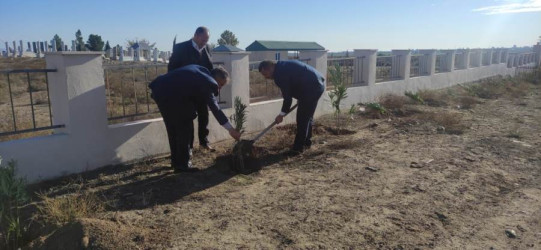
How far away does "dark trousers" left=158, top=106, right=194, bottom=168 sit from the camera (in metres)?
4.83

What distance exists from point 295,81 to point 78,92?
109 inches

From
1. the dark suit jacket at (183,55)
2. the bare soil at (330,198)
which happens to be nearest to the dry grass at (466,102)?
the bare soil at (330,198)

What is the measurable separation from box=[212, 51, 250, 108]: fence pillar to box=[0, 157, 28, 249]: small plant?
4.03 m

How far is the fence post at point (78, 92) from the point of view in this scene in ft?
16.0

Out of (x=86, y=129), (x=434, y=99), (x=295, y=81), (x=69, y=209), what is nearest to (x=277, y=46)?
(x=434, y=99)

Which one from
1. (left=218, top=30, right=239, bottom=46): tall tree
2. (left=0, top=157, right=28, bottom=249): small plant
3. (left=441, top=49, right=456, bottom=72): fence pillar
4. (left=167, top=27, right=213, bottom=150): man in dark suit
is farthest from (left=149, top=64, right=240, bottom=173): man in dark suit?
(left=218, top=30, right=239, bottom=46): tall tree

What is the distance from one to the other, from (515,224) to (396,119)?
5.23 meters

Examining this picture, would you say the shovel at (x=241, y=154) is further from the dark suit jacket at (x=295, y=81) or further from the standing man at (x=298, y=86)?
the dark suit jacket at (x=295, y=81)

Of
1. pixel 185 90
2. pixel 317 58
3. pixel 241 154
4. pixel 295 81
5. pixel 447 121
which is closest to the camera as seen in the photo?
pixel 185 90

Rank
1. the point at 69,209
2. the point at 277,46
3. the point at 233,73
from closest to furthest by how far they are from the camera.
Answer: the point at 69,209
the point at 233,73
the point at 277,46

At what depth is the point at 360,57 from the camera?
11109mm

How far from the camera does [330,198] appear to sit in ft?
14.5

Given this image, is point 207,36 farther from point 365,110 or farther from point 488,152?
point 365,110

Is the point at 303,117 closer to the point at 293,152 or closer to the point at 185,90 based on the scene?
the point at 293,152
